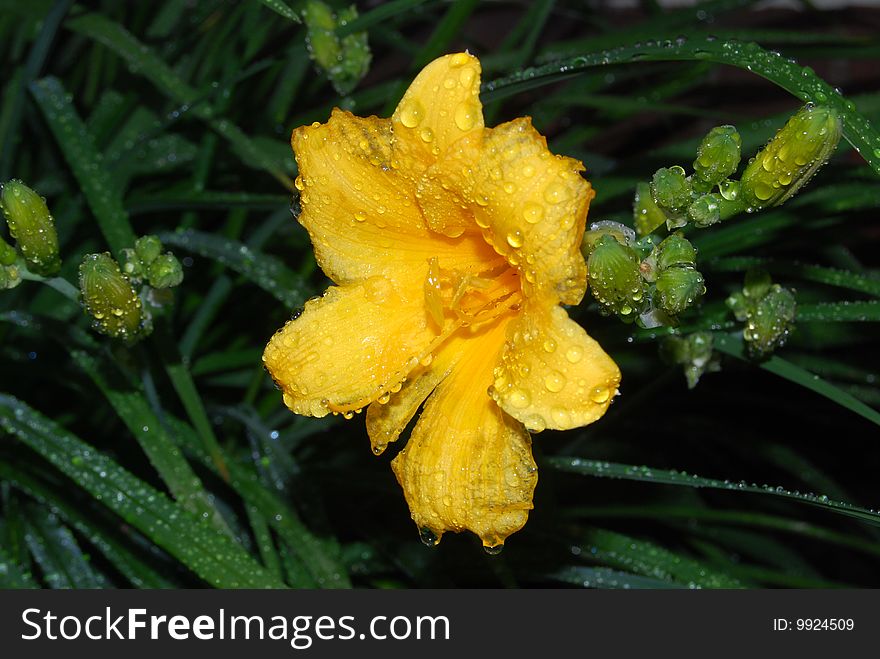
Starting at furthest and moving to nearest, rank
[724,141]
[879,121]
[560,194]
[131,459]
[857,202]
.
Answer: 1. [131,459]
2. [879,121]
3. [857,202]
4. [724,141]
5. [560,194]

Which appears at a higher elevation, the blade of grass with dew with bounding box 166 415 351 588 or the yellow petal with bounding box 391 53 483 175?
the yellow petal with bounding box 391 53 483 175

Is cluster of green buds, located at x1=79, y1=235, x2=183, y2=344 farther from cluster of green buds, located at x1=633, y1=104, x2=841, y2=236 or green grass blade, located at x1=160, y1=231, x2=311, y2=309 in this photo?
cluster of green buds, located at x1=633, y1=104, x2=841, y2=236

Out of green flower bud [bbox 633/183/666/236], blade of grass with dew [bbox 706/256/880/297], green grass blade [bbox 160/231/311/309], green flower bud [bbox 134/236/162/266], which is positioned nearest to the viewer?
green flower bud [bbox 633/183/666/236]

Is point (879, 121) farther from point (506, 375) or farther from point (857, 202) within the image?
point (506, 375)

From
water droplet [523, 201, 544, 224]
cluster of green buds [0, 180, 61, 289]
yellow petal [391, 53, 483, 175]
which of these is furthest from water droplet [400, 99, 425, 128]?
cluster of green buds [0, 180, 61, 289]

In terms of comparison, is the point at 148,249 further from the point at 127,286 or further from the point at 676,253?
the point at 676,253

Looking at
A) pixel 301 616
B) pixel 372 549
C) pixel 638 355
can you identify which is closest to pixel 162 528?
pixel 301 616

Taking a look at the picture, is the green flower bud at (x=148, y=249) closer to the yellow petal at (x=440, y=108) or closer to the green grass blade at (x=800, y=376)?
the yellow petal at (x=440, y=108)
